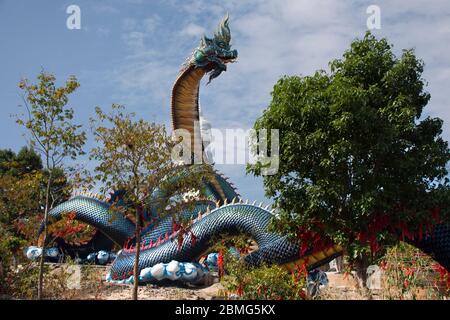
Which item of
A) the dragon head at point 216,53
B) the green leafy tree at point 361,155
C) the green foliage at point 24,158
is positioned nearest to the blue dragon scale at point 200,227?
the dragon head at point 216,53

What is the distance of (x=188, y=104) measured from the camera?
21516 millimetres

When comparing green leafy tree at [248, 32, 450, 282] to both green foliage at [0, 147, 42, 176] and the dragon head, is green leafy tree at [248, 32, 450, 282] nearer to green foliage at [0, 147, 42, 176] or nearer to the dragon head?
the dragon head

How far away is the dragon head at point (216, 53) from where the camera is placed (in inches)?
824

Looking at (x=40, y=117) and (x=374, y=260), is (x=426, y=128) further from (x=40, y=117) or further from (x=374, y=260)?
(x=40, y=117)

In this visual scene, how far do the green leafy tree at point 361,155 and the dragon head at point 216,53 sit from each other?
10.2 m

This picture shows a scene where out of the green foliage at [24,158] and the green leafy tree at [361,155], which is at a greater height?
the green foliage at [24,158]

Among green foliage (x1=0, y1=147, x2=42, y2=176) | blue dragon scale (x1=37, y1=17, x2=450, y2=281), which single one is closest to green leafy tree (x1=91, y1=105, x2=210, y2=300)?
blue dragon scale (x1=37, y1=17, x2=450, y2=281)

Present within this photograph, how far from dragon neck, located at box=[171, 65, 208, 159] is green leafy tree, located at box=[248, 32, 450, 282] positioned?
33.8ft

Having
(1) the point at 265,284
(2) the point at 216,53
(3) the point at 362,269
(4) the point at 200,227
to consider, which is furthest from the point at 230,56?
(1) the point at 265,284

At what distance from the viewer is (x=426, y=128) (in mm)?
11047

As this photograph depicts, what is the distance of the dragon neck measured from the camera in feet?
69.7

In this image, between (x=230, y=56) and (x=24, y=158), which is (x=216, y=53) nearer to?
(x=230, y=56)

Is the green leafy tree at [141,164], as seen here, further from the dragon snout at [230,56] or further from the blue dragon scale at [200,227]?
the dragon snout at [230,56]

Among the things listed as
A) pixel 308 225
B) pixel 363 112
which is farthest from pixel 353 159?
pixel 308 225
